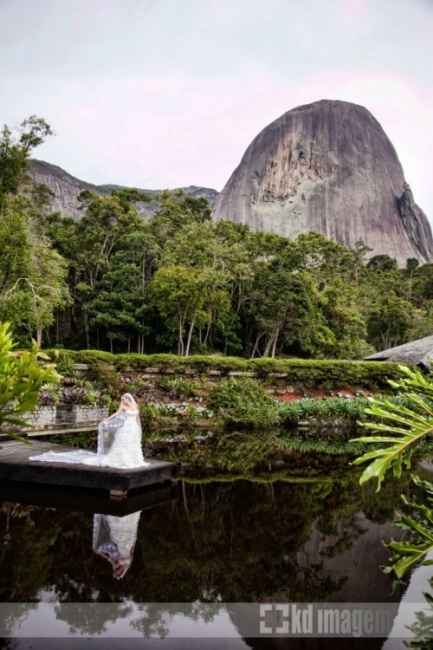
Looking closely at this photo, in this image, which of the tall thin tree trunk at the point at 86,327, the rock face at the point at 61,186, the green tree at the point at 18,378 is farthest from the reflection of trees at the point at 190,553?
the rock face at the point at 61,186

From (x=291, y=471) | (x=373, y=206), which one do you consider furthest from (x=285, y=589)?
(x=373, y=206)

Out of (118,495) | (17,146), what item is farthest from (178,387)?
(118,495)

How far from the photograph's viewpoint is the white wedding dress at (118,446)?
6.80 metres

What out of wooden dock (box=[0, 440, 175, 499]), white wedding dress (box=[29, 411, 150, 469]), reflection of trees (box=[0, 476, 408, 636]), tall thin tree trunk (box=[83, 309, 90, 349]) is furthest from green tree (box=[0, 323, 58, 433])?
tall thin tree trunk (box=[83, 309, 90, 349])

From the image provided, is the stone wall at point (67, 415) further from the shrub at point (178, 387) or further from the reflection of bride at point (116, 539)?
the reflection of bride at point (116, 539)

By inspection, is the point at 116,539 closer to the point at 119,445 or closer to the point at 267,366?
the point at 119,445

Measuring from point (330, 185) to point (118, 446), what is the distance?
73197mm

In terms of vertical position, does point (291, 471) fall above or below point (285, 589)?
below

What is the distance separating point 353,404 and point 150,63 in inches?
899

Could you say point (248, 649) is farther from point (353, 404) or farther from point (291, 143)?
point (291, 143)

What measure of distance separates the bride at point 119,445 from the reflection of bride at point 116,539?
48.9 inches

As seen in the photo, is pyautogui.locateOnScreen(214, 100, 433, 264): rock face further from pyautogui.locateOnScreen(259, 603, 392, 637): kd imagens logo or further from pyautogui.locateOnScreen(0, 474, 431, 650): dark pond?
pyautogui.locateOnScreen(259, 603, 392, 637): kd imagens logo

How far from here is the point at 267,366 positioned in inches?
697

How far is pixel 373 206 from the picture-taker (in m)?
74.0
